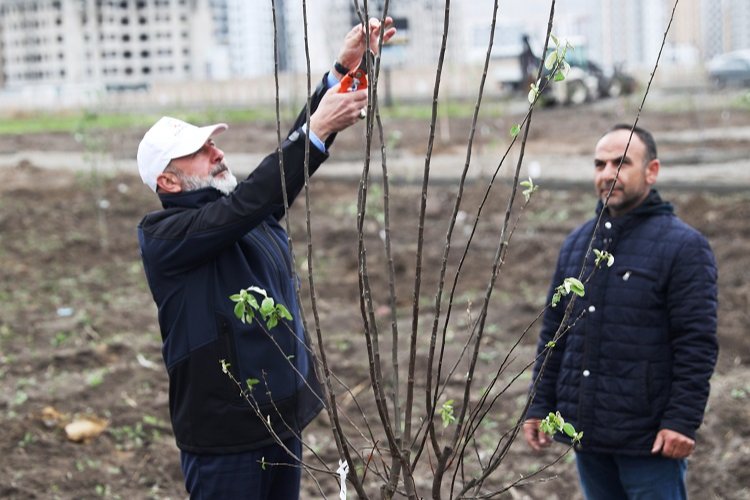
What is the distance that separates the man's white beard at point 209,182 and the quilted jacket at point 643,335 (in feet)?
3.74

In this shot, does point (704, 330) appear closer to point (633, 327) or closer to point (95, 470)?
point (633, 327)

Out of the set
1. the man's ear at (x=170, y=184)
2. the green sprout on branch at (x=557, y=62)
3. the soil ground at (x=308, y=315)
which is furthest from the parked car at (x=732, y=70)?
the green sprout on branch at (x=557, y=62)

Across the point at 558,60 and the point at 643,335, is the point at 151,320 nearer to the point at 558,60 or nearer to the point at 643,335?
the point at 643,335

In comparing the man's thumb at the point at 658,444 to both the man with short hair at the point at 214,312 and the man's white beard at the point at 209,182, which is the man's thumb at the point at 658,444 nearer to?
the man with short hair at the point at 214,312

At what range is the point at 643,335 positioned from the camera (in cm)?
338

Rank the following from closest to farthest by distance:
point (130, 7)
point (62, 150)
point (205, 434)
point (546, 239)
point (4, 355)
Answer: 1. point (205, 434)
2. point (4, 355)
3. point (546, 239)
4. point (62, 150)
5. point (130, 7)

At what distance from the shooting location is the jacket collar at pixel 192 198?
119 inches

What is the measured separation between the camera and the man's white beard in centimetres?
304

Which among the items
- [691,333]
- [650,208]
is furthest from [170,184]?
[691,333]

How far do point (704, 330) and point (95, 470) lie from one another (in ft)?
11.0

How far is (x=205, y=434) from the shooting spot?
3.04 metres

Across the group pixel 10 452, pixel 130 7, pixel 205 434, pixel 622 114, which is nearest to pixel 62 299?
pixel 10 452

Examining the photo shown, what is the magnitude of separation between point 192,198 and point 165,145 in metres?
0.17

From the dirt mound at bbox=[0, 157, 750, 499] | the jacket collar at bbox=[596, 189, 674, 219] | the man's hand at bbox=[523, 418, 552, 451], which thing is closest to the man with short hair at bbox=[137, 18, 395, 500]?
the dirt mound at bbox=[0, 157, 750, 499]
